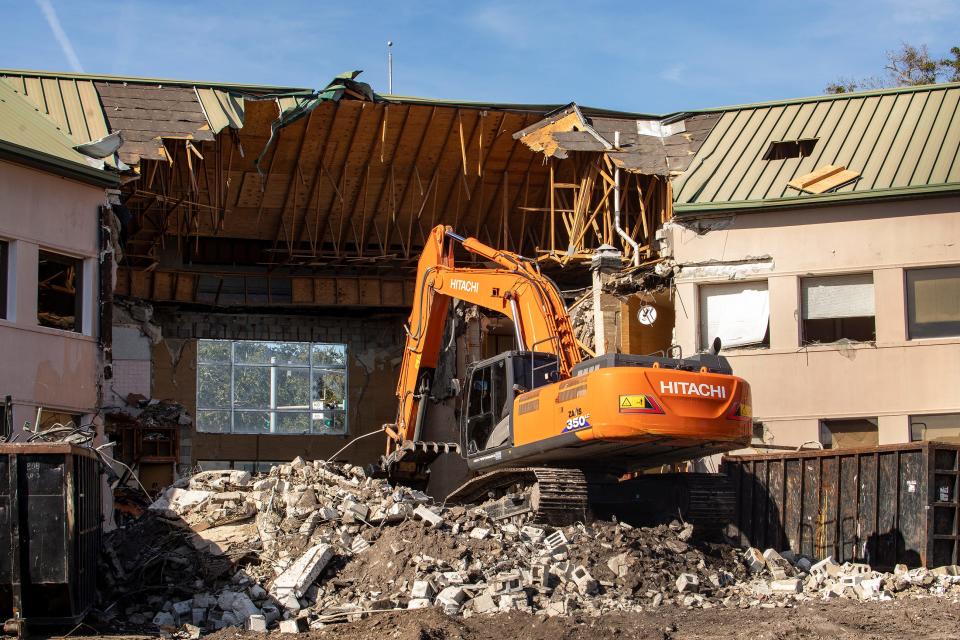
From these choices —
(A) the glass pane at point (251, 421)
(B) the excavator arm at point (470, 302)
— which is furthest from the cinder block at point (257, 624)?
(A) the glass pane at point (251, 421)

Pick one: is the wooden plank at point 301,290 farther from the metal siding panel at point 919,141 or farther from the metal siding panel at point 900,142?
the metal siding panel at point 919,141

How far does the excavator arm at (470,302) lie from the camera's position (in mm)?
17844

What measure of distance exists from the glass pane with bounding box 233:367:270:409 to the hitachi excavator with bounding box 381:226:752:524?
964 centimetres

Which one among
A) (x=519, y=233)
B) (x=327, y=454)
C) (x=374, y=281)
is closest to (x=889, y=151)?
(x=519, y=233)

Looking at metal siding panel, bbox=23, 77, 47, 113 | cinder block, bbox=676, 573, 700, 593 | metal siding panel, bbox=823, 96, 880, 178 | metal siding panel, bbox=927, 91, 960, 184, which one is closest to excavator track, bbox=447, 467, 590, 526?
cinder block, bbox=676, 573, 700, 593

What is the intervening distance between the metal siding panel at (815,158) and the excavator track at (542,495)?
27.2 ft

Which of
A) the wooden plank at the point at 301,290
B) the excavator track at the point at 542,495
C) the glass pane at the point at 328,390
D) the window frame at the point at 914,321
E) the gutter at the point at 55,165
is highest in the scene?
the gutter at the point at 55,165

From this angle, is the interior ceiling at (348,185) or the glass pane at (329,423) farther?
the glass pane at (329,423)

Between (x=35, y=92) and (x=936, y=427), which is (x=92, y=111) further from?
(x=936, y=427)

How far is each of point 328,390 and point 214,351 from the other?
2.88 meters

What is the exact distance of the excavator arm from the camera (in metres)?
17.8

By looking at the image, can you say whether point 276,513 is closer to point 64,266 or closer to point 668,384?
point 668,384

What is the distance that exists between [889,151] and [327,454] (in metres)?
14.5

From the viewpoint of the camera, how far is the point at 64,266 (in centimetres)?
2139
